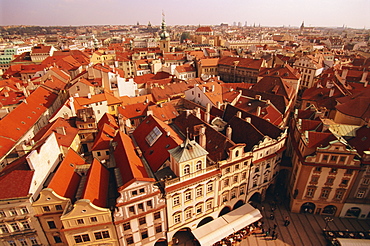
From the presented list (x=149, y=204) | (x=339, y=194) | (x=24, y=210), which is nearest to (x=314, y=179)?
(x=339, y=194)

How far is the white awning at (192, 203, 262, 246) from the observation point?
35.9 m

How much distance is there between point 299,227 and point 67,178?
130 ft

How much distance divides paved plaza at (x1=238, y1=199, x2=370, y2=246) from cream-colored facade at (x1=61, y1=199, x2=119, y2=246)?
2181cm

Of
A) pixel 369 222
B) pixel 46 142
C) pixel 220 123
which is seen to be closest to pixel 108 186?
pixel 46 142

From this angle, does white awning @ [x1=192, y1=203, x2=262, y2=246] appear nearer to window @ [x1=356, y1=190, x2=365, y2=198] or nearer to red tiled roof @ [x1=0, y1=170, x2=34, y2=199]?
window @ [x1=356, y1=190, x2=365, y2=198]

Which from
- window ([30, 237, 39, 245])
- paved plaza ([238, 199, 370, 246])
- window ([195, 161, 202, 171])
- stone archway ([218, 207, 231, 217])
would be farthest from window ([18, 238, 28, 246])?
paved plaza ([238, 199, 370, 246])

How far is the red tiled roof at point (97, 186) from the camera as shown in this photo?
29.9 metres

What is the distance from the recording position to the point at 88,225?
29734mm

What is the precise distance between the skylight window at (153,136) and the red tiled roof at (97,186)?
347 inches

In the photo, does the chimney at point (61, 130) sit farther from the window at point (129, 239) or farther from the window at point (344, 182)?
the window at point (344, 182)

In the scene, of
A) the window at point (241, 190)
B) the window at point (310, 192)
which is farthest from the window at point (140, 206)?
the window at point (310, 192)

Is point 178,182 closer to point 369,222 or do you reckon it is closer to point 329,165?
point 329,165

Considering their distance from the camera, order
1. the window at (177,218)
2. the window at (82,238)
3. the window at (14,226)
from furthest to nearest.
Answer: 1. the window at (177,218)
2. the window at (14,226)
3. the window at (82,238)

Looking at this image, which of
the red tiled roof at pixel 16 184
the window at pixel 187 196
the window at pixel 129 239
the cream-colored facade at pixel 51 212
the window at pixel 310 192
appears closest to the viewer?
the red tiled roof at pixel 16 184
